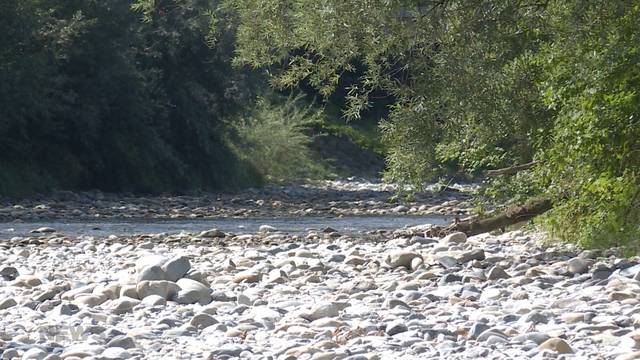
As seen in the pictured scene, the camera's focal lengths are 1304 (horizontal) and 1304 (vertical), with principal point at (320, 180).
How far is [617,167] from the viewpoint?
40.7 feet

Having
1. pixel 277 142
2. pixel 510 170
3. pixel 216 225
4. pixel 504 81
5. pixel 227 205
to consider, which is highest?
pixel 504 81

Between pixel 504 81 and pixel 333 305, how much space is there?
445 cm

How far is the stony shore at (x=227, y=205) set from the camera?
26.9 metres

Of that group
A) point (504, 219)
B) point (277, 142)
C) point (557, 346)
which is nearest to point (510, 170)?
point (504, 219)

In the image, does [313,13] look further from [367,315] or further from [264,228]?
[264,228]

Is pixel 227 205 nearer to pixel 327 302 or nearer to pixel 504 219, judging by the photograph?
pixel 504 219

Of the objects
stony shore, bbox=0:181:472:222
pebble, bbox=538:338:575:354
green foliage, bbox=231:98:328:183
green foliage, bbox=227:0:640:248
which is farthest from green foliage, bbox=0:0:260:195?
pebble, bbox=538:338:575:354

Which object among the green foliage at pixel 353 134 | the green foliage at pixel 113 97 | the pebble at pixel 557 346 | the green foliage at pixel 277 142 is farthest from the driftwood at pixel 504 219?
the green foliage at pixel 353 134

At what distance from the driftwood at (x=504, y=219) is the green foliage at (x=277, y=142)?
2216cm

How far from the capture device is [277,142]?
142 feet

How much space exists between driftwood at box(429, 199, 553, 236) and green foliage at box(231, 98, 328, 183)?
22159 millimetres

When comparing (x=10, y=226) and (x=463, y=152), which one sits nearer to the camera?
(x=463, y=152)

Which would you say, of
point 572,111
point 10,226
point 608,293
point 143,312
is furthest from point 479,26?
point 10,226

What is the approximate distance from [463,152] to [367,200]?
62.8 feet
